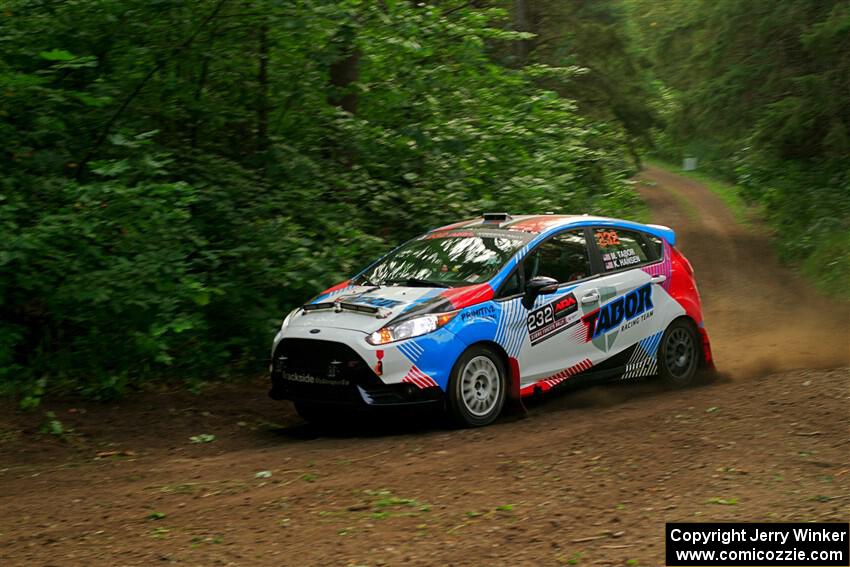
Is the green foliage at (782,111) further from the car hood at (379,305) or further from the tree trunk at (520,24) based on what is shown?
the car hood at (379,305)

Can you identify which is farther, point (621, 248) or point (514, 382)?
point (621, 248)

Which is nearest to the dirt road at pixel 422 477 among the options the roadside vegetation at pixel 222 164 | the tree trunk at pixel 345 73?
the roadside vegetation at pixel 222 164

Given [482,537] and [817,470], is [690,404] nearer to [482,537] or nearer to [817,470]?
[817,470]

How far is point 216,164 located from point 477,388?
189 inches

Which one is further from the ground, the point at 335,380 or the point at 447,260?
the point at 447,260

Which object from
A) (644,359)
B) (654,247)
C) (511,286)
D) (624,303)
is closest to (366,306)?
(511,286)

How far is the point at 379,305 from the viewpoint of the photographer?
9.08 meters

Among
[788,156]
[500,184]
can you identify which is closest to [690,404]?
[500,184]

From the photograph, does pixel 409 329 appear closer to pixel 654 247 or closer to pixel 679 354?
pixel 654 247

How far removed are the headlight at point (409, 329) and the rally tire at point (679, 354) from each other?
298 cm

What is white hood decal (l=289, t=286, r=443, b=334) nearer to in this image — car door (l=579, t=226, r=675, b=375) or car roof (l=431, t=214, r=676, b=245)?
car roof (l=431, t=214, r=676, b=245)

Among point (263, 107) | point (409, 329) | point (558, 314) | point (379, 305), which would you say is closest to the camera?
point (409, 329)

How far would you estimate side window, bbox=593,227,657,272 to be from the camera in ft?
34.3

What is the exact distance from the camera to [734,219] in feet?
101
